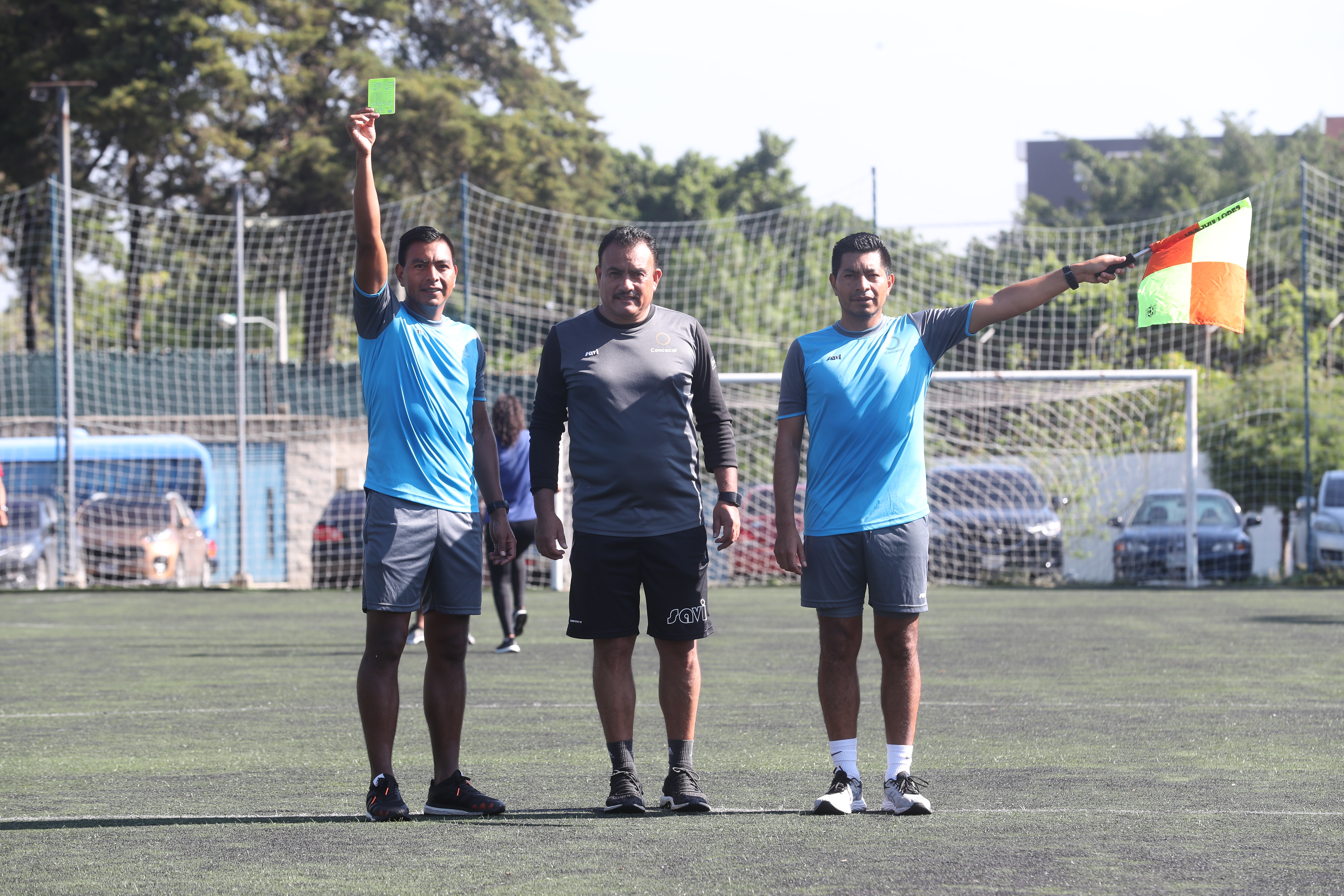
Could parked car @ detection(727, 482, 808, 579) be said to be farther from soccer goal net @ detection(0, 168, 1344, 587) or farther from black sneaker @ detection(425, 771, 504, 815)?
black sneaker @ detection(425, 771, 504, 815)

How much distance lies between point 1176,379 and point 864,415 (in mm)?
15580

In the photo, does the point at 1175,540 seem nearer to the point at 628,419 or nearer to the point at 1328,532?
the point at 1328,532

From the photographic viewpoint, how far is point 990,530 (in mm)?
20188

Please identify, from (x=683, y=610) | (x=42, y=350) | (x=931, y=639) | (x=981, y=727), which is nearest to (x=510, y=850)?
(x=683, y=610)

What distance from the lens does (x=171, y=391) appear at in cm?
2645

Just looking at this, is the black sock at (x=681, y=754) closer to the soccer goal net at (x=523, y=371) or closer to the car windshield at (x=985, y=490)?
the soccer goal net at (x=523, y=371)

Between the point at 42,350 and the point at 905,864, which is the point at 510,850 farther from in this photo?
the point at 42,350

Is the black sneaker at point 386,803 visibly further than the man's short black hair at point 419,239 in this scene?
No

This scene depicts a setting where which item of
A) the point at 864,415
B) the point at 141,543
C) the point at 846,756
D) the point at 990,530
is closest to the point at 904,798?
the point at 846,756

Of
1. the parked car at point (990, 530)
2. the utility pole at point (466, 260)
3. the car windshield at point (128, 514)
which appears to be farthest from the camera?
the car windshield at point (128, 514)

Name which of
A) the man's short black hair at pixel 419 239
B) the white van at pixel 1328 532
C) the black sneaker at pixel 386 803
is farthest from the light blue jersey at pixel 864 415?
the white van at pixel 1328 532

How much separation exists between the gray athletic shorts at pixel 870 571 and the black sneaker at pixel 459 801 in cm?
121

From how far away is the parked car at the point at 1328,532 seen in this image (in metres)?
19.5

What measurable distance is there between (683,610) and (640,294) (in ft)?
3.41
